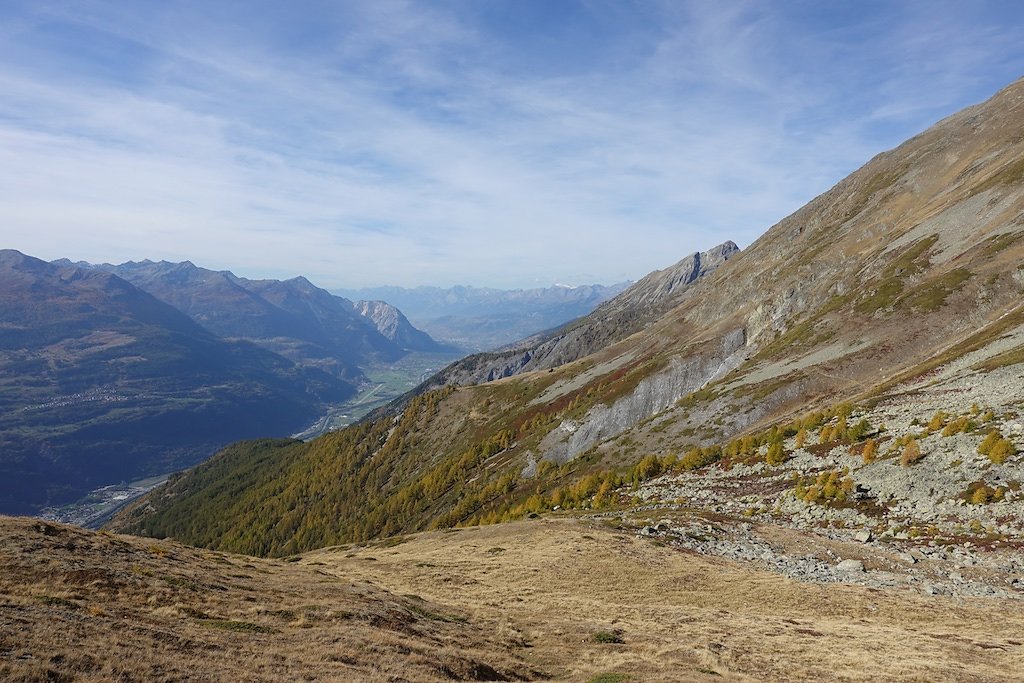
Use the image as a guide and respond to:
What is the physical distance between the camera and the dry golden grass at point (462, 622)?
666 inches

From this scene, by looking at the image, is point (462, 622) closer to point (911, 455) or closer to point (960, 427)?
point (911, 455)

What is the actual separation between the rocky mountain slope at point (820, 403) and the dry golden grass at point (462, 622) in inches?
271

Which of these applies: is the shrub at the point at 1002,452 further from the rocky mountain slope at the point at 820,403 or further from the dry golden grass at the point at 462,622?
the dry golden grass at the point at 462,622

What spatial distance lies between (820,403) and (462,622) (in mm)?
65953

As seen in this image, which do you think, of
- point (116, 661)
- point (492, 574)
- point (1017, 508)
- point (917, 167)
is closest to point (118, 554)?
point (116, 661)

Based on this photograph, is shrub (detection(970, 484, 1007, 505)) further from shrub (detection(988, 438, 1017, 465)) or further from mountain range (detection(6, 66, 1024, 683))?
shrub (detection(988, 438, 1017, 465))

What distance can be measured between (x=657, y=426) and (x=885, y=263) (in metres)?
68.0

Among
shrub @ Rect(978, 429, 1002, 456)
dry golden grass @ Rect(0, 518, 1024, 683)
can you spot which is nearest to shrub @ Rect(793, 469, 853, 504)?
shrub @ Rect(978, 429, 1002, 456)

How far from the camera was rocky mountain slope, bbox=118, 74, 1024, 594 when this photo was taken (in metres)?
43.0

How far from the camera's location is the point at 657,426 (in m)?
88.1

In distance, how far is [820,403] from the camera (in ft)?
244

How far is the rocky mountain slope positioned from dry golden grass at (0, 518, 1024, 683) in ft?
22.6

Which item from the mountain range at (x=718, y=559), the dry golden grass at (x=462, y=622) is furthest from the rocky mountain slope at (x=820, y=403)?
the dry golden grass at (x=462, y=622)

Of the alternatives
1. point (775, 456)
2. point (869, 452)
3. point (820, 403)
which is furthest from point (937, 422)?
point (820, 403)
